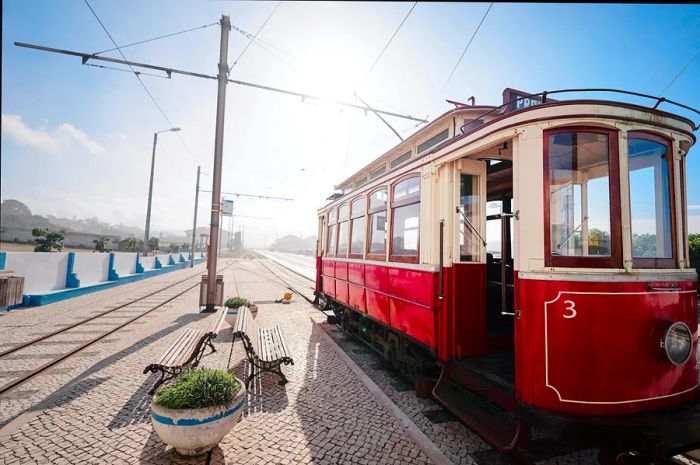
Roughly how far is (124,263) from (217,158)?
1192 centimetres

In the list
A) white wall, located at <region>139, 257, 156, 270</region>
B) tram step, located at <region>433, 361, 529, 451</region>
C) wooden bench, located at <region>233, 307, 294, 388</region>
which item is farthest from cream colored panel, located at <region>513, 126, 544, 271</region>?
white wall, located at <region>139, 257, 156, 270</region>

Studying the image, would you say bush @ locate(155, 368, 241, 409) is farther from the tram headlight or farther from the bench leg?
the tram headlight

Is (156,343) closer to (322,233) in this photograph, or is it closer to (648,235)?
(322,233)

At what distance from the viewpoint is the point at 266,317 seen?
9.73 metres

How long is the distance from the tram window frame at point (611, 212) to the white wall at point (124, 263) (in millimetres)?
19020

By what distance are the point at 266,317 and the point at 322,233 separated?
10.2ft

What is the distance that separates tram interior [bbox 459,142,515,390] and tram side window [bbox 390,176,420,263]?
727 millimetres

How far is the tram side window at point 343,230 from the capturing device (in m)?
7.52

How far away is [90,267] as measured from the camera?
1396 centimetres

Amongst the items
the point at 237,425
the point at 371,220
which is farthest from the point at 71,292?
the point at 371,220

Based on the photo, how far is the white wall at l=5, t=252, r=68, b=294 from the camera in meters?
10.4

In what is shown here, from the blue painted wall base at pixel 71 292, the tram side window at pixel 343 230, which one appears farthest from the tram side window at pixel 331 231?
the blue painted wall base at pixel 71 292

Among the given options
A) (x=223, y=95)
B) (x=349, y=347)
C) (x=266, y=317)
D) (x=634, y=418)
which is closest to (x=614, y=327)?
(x=634, y=418)

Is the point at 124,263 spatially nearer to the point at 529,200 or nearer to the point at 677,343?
the point at 529,200
